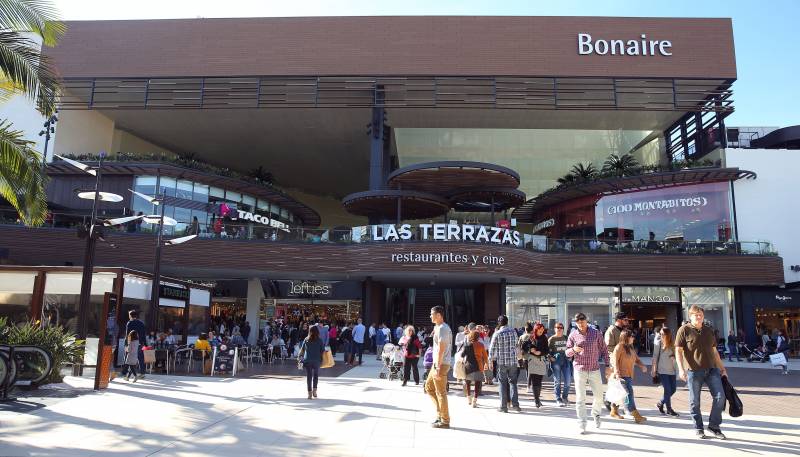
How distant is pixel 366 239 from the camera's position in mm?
26109

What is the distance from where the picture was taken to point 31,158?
41.1 feet

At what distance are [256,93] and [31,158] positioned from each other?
19106 mm

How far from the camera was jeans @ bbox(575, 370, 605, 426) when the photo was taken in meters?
8.09

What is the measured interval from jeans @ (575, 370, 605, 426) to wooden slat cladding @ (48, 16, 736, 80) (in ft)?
76.5

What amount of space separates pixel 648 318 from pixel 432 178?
1347 centimetres

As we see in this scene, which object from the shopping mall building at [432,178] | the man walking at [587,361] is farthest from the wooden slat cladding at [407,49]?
the man walking at [587,361]

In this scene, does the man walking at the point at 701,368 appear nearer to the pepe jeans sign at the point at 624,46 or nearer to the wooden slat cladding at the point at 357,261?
the wooden slat cladding at the point at 357,261

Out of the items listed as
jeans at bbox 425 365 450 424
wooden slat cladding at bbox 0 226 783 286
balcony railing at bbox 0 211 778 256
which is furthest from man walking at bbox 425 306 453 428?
balcony railing at bbox 0 211 778 256

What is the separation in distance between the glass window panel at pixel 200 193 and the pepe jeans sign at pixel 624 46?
21186 mm

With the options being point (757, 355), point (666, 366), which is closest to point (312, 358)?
point (666, 366)

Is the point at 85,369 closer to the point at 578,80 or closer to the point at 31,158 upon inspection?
the point at 31,158

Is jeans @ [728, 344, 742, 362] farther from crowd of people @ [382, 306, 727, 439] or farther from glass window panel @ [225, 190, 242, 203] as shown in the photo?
glass window panel @ [225, 190, 242, 203]

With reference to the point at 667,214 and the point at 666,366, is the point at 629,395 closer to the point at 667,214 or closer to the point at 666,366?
the point at 666,366

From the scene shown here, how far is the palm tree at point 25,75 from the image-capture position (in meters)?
10.8
